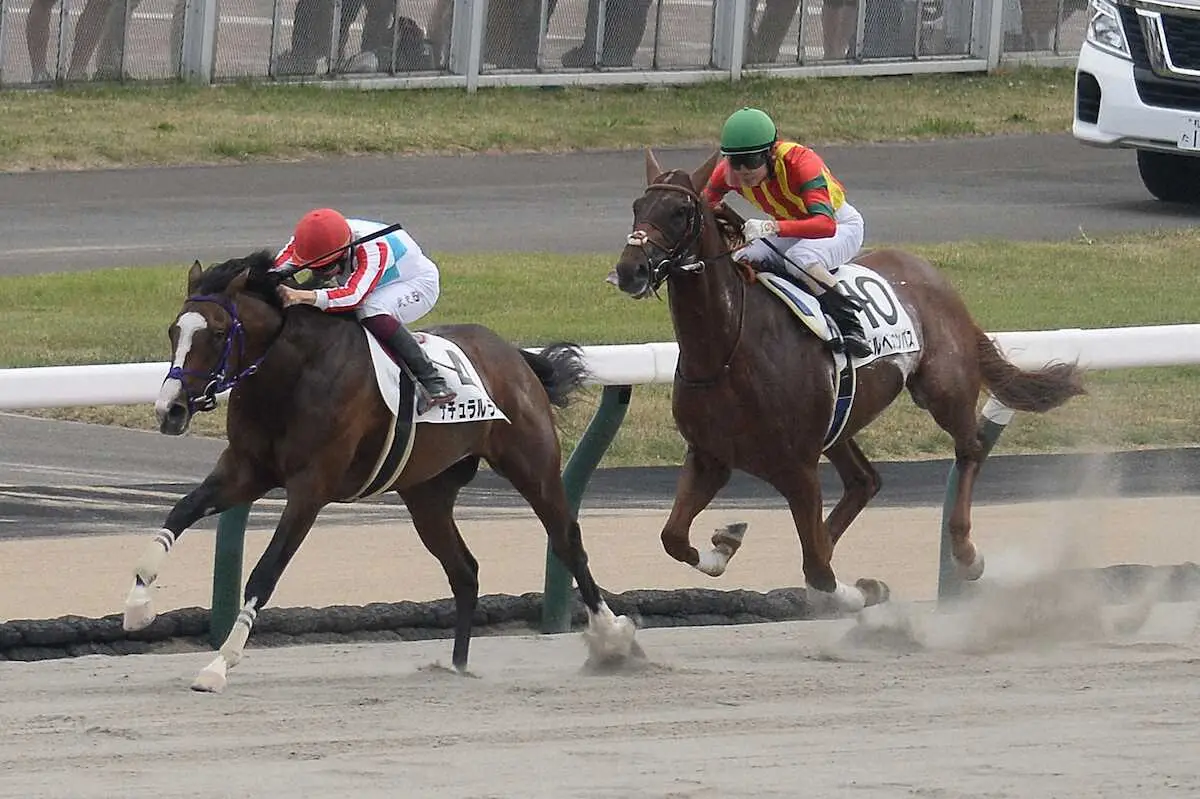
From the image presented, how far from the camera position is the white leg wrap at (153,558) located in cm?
687

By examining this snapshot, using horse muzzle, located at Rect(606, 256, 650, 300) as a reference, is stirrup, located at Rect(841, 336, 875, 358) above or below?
below

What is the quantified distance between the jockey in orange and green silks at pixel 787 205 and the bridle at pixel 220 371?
180 cm

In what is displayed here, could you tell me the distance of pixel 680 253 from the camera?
7711mm

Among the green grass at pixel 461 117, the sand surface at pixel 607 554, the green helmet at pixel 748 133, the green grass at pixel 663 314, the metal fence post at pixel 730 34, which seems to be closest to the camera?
the green helmet at pixel 748 133

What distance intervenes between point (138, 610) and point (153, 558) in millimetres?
187

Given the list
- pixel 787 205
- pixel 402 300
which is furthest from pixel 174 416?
pixel 787 205

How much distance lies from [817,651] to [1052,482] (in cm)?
292

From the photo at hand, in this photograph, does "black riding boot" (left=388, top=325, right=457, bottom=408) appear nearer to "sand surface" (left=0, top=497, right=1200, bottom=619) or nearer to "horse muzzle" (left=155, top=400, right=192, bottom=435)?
"horse muzzle" (left=155, top=400, right=192, bottom=435)

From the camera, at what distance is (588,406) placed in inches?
474

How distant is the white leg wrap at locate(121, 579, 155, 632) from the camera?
679 centimetres

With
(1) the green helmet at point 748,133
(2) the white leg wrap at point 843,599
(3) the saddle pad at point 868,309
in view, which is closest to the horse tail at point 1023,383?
(3) the saddle pad at point 868,309

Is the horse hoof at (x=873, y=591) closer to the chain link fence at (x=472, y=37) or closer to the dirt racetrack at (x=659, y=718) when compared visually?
the dirt racetrack at (x=659, y=718)

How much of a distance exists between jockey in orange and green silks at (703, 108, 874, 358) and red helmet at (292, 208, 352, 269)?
1.31m

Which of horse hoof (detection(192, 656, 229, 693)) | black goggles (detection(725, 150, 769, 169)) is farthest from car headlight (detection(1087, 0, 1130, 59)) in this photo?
horse hoof (detection(192, 656, 229, 693))
